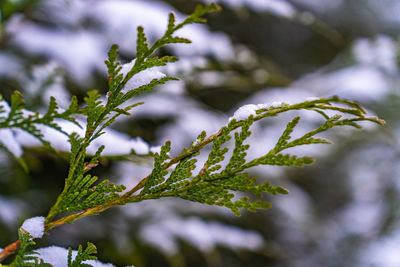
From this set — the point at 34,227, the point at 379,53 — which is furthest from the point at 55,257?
the point at 379,53

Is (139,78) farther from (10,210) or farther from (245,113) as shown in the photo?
(10,210)

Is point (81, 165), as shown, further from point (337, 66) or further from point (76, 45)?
point (337, 66)

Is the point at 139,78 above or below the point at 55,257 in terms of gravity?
above

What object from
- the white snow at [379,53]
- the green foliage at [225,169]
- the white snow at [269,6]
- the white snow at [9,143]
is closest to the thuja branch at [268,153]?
the green foliage at [225,169]

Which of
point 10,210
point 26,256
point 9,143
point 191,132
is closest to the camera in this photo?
point 26,256

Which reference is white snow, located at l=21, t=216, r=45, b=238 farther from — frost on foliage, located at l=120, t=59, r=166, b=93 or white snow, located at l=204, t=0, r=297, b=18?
white snow, located at l=204, t=0, r=297, b=18

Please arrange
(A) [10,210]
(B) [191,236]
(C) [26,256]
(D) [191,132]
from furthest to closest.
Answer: (D) [191,132]
(B) [191,236]
(A) [10,210]
(C) [26,256]

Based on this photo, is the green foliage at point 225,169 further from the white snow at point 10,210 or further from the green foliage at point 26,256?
the white snow at point 10,210
